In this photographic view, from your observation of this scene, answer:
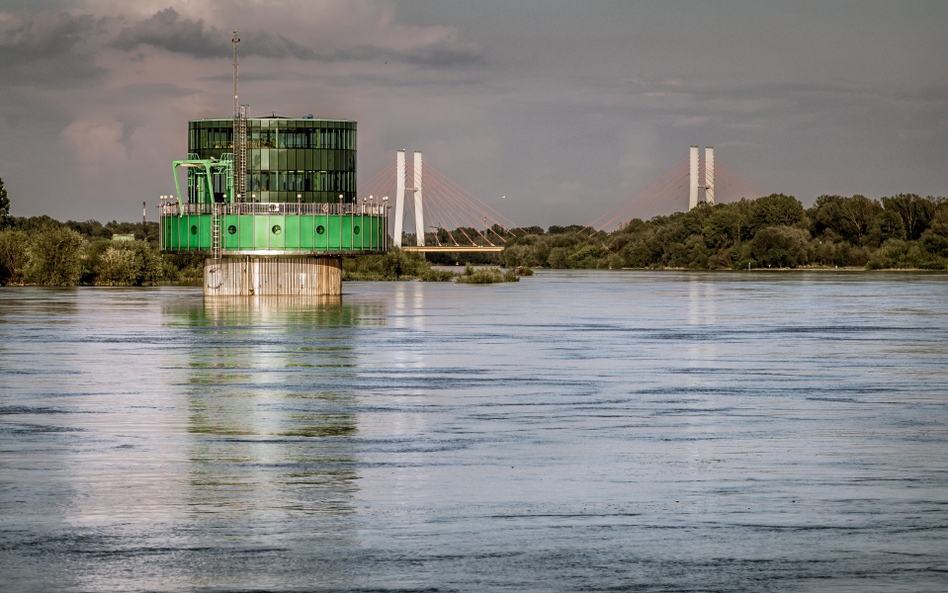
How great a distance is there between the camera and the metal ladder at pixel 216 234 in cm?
9275

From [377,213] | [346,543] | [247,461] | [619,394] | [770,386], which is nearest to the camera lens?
[346,543]

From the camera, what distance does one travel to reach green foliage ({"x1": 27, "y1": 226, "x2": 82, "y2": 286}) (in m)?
119

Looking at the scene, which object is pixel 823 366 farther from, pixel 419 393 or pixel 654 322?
pixel 654 322

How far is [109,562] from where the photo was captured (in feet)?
39.4

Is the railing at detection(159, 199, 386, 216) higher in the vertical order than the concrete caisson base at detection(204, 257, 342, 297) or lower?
higher

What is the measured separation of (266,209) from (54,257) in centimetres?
3414

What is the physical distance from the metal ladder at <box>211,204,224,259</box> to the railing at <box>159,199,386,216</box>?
0.99 feet

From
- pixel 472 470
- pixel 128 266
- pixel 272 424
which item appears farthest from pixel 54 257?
pixel 472 470

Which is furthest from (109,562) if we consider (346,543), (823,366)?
(823,366)

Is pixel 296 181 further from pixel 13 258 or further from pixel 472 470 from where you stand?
pixel 472 470

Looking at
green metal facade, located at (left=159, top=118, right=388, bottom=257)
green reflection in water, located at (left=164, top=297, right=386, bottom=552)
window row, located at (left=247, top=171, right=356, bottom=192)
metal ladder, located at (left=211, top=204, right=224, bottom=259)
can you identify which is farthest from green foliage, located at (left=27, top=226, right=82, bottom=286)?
green reflection in water, located at (left=164, top=297, right=386, bottom=552)

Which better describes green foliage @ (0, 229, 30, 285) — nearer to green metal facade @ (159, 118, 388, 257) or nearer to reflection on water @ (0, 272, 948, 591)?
green metal facade @ (159, 118, 388, 257)

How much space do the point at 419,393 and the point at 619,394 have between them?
Result: 4359mm

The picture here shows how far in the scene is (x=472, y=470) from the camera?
17.2 m
